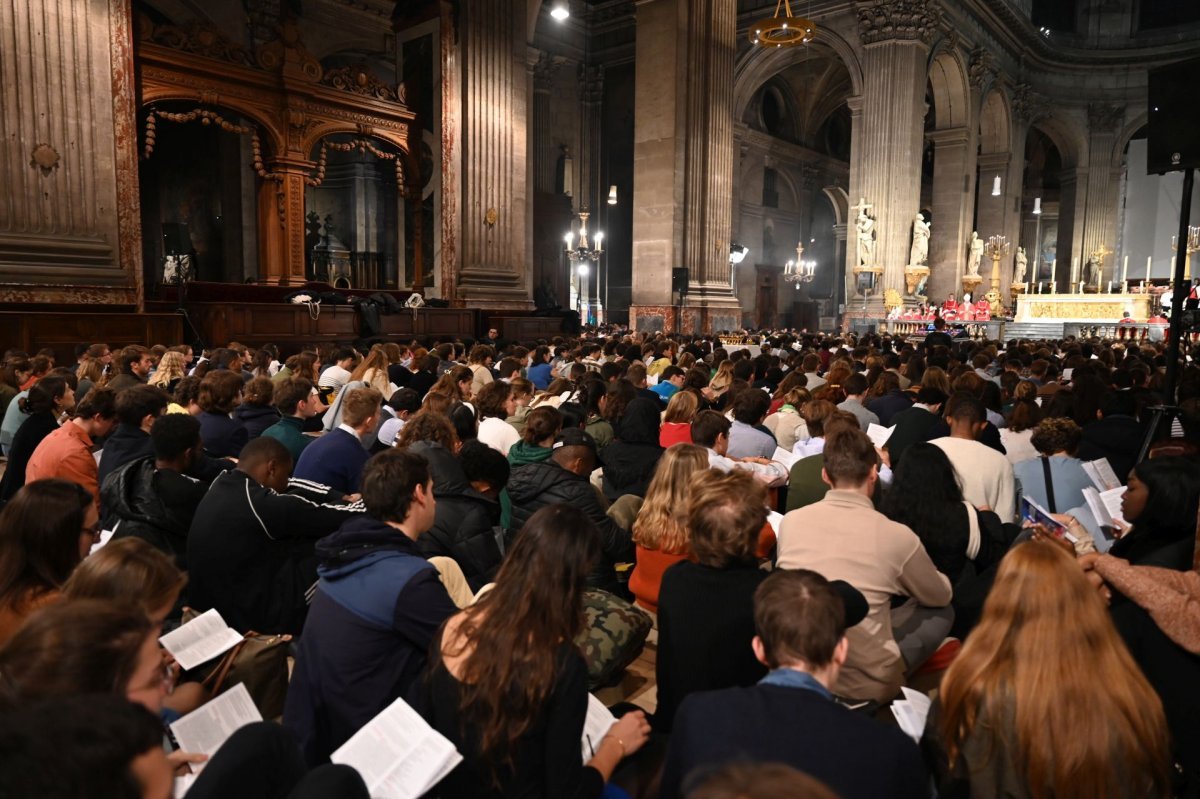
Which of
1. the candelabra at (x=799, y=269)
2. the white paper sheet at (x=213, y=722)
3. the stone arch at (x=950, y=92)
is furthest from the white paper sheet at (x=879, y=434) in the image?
the candelabra at (x=799, y=269)

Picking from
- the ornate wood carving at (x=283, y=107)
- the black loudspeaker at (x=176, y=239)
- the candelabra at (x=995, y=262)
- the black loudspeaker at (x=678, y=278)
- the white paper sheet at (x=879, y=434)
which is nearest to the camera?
the white paper sheet at (x=879, y=434)

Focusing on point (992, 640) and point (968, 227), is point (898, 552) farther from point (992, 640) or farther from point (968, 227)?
point (968, 227)

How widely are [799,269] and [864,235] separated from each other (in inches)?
347

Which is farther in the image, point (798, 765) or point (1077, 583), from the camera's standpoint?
point (1077, 583)

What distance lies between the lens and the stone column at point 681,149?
18406 mm

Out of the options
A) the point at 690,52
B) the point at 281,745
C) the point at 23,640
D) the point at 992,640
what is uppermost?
the point at 690,52

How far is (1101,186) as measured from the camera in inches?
1304

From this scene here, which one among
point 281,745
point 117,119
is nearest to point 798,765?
point 281,745

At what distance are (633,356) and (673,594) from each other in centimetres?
773

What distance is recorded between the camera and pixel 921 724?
227 centimetres

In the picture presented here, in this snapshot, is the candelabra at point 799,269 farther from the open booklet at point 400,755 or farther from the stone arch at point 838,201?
the open booklet at point 400,755

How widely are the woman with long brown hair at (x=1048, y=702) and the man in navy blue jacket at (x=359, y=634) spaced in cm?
147

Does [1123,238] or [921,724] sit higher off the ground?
[1123,238]

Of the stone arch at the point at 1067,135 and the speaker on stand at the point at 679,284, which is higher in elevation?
the stone arch at the point at 1067,135
